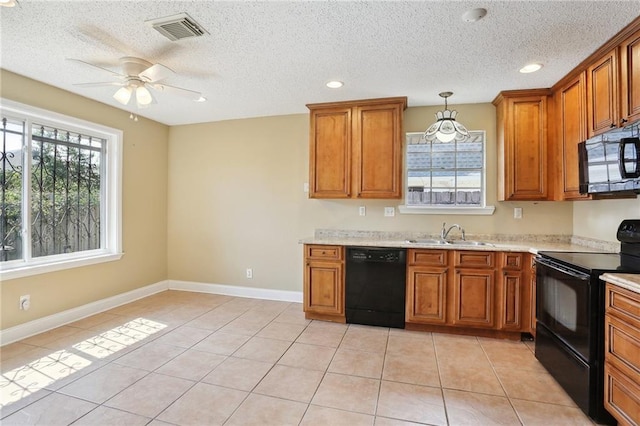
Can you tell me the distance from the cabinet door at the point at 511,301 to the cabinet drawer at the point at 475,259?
0.56 feet

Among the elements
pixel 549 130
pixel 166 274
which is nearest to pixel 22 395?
pixel 166 274

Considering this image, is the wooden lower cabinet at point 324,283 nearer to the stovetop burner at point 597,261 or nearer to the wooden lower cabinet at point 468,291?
the wooden lower cabinet at point 468,291

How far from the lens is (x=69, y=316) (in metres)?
3.43

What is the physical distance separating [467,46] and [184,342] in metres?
3.57

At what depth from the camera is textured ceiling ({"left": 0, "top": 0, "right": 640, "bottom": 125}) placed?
78.7 inches

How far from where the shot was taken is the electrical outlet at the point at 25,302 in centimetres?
302

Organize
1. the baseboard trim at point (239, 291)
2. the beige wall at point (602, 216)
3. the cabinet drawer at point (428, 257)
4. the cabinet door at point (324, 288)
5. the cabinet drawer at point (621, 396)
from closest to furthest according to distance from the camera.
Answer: the cabinet drawer at point (621, 396) < the beige wall at point (602, 216) < the cabinet drawer at point (428, 257) < the cabinet door at point (324, 288) < the baseboard trim at point (239, 291)

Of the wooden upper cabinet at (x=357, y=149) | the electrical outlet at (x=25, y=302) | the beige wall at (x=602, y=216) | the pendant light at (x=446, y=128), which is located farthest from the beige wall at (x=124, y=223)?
the beige wall at (x=602, y=216)

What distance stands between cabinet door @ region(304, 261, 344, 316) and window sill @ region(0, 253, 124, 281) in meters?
2.50

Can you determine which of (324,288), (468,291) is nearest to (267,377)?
(324,288)

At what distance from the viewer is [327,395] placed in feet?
7.08

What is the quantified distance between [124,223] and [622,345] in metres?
4.96

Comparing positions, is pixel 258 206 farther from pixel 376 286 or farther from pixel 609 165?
pixel 609 165

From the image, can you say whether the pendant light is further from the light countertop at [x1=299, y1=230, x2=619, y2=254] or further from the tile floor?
the tile floor
